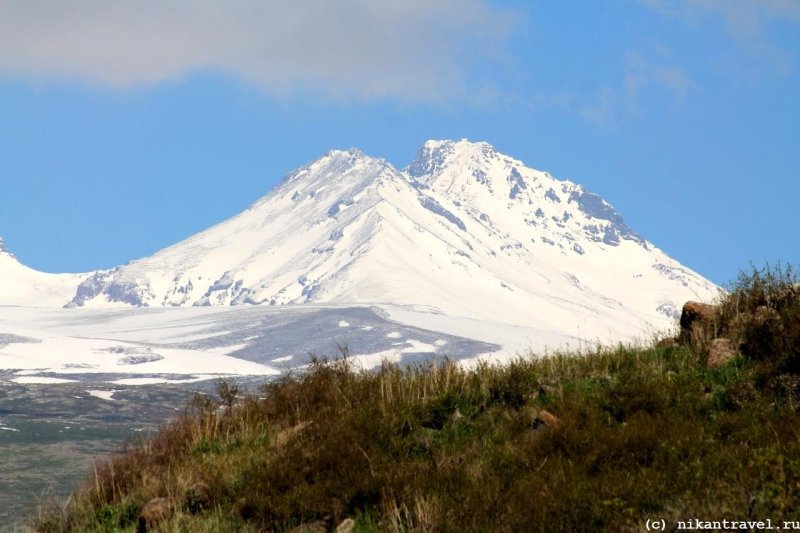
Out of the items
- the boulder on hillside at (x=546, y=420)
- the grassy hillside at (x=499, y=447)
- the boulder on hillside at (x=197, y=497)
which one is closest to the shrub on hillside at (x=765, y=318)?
the grassy hillside at (x=499, y=447)

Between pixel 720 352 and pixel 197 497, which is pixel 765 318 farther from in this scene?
pixel 197 497

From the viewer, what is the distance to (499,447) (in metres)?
15.1

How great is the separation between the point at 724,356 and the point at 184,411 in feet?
31.7

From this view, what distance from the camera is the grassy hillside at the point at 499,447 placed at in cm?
1211

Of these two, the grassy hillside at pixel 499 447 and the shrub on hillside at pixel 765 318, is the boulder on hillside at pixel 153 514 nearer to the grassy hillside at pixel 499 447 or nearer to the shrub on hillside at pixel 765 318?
the grassy hillside at pixel 499 447

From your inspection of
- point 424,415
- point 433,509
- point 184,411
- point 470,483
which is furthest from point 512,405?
point 184,411

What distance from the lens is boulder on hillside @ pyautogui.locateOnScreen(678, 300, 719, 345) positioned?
64.0 feet

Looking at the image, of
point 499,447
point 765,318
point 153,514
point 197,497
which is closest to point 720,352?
point 765,318

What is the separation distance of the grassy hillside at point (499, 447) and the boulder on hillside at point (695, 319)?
17 centimetres

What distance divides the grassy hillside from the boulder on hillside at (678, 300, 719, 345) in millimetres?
167

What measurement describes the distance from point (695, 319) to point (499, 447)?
664 centimetres

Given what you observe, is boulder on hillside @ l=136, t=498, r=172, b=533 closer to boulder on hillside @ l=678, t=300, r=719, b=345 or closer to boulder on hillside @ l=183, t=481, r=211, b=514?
boulder on hillside @ l=183, t=481, r=211, b=514

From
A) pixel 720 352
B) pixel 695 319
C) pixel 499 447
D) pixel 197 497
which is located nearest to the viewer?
pixel 499 447

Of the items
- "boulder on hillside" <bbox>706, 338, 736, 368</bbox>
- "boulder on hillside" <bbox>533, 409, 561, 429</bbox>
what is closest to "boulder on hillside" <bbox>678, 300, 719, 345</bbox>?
"boulder on hillside" <bbox>706, 338, 736, 368</bbox>
